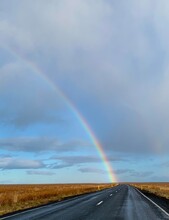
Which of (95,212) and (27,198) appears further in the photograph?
Result: (27,198)

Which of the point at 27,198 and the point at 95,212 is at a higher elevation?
the point at 27,198

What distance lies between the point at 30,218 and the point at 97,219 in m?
2.94

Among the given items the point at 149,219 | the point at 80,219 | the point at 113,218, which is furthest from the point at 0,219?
the point at 149,219

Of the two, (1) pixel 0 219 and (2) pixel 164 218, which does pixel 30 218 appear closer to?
(1) pixel 0 219

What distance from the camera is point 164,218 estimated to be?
46.3ft

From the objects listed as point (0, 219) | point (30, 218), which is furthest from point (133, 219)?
point (0, 219)

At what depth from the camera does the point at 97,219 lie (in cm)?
1381

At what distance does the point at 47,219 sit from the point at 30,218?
0.91 metres

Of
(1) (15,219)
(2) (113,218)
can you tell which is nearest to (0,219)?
(1) (15,219)

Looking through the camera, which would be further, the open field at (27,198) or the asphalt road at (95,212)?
the open field at (27,198)

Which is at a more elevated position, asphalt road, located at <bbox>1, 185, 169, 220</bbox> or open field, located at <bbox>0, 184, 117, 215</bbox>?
open field, located at <bbox>0, 184, 117, 215</bbox>

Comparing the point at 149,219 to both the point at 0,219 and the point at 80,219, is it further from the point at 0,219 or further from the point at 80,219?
the point at 0,219

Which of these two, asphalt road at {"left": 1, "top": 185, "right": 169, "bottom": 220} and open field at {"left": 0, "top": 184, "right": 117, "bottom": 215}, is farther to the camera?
open field at {"left": 0, "top": 184, "right": 117, "bottom": 215}

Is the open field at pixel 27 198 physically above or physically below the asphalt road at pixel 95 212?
above
